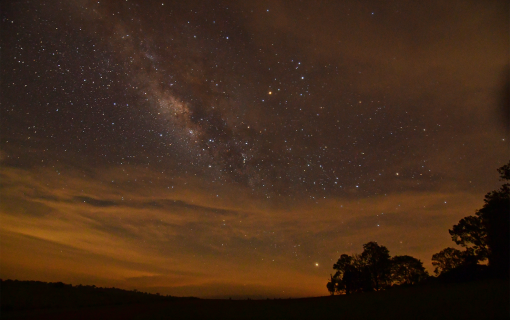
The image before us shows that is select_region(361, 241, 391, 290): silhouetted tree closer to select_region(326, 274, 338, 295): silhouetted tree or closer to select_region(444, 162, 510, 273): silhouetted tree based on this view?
select_region(326, 274, 338, 295): silhouetted tree

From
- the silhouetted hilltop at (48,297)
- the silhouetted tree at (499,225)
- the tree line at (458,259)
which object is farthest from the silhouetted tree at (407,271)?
A: the silhouetted hilltop at (48,297)

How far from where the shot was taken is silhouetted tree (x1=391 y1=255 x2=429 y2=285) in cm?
4650

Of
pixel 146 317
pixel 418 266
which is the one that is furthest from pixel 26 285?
pixel 418 266

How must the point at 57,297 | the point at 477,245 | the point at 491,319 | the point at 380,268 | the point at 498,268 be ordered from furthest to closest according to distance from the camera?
1. the point at 380,268
2. the point at 477,245
3. the point at 498,268
4. the point at 57,297
5. the point at 491,319

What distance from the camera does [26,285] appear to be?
2791 centimetres

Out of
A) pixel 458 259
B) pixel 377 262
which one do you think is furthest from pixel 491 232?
pixel 377 262

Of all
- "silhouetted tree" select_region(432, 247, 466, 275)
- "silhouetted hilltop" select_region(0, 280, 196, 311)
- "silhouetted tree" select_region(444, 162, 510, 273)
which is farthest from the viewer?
"silhouetted tree" select_region(432, 247, 466, 275)

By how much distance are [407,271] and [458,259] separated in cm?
851

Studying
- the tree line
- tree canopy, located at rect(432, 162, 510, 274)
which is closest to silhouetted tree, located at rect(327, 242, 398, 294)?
the tree line

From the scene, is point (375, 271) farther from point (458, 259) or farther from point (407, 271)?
point (458, 259)

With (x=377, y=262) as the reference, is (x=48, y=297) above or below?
below

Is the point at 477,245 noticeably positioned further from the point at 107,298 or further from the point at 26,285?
the point at 26,285

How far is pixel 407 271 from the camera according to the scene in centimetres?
4719

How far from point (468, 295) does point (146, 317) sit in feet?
62.0
